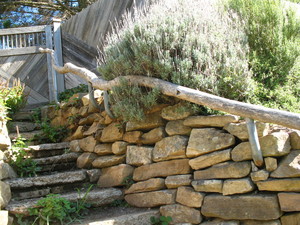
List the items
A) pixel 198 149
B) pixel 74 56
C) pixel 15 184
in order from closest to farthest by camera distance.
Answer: pixel 198 149
pixel 15 184
pixel 74 56

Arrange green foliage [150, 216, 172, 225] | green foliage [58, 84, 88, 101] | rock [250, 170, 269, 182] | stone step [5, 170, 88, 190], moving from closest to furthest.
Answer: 1. rock [250, 170, 269, 182]
2. green foliage [150, 216, 172, 225]
3. stone step [5, 170, 88, 190]
4. green foliage [58, 84, 88, 101]

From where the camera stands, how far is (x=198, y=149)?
3.42 meters

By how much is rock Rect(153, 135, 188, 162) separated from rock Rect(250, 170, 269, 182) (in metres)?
0.75

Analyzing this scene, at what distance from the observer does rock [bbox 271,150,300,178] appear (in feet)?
9.48

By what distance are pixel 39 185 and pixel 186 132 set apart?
1.78 m

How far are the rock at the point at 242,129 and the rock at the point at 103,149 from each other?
1573 mm

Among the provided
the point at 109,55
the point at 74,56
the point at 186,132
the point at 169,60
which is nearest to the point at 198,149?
the point at 186,132

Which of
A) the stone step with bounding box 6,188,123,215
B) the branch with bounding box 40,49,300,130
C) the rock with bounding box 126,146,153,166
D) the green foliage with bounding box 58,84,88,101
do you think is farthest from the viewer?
the green foliage with bounding box 58,84,88,101

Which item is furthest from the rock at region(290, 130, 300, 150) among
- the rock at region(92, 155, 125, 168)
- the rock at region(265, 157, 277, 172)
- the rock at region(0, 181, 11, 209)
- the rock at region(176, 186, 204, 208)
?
the rock at region(0, 181, 11, 209)

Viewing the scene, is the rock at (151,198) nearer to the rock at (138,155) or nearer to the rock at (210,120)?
the rock at (138,155)

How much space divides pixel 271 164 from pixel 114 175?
1809 mm

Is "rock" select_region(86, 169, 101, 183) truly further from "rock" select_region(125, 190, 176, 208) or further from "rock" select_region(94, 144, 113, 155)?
"rock" select_region(125, 190, 176, 208)

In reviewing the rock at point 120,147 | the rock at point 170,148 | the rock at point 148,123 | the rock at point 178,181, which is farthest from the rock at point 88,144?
the rock at point 178,181

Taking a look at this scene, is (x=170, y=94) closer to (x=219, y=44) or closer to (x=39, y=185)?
(x=219, y=44)
